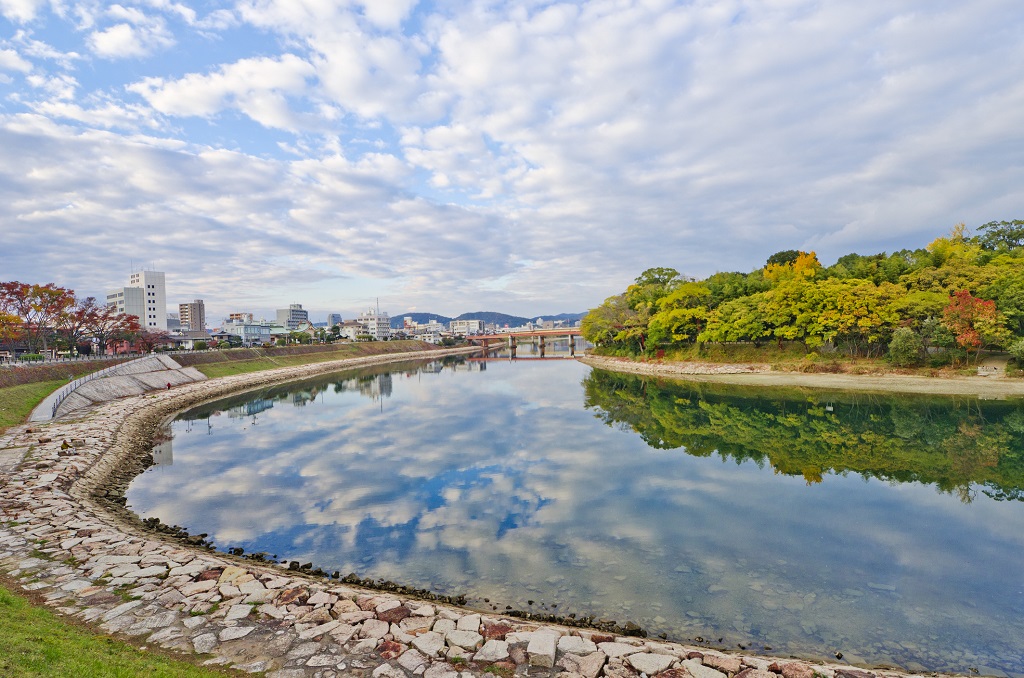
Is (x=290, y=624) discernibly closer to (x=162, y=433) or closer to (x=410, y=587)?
(x=410, y=587)

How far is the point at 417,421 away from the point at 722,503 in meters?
18.8

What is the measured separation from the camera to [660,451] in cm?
2078

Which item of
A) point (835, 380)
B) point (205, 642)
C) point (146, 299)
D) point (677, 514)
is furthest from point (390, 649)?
point (146, 299)

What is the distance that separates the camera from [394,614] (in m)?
7.35

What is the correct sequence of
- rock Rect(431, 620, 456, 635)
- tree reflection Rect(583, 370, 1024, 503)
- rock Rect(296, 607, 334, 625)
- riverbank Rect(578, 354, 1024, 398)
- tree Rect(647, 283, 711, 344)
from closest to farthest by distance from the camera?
rock Rect(431, 620, 456, 635)
rock Rect(296, 607, 334, 625)
tree reflection Rect(583, 370, 1024, 503)
riverbank Rect(578, 354, 1024, 398)
tree Rect(647, 283, 711, 344)

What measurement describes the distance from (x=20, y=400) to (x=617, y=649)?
32.7 m

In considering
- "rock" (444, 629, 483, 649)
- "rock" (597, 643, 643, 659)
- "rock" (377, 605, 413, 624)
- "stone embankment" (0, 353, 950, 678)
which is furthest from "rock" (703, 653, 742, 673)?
"rock" (377, 605, 413, 624)

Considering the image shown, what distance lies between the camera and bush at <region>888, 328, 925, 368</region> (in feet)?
117

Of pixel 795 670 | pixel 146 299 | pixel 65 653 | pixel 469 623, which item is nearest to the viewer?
pixel 65 653

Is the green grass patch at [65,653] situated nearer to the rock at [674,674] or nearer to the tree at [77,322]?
the rock at [674,674]

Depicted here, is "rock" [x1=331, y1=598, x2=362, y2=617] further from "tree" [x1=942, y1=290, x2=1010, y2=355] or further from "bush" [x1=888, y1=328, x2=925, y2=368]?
"bush" [x1=888, y1=328, x2=925, y2=368]

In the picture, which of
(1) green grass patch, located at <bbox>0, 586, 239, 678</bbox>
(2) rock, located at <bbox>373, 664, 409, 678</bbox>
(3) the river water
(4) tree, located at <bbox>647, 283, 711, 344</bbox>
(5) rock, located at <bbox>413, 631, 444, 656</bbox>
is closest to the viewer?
(1) green grass patch, located at <bbox>0, 586, 239, 678</bbox>

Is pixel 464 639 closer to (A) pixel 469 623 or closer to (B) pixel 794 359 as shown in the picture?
(A) pixel 469 623

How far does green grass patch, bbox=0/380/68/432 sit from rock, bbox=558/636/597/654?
979 inches
